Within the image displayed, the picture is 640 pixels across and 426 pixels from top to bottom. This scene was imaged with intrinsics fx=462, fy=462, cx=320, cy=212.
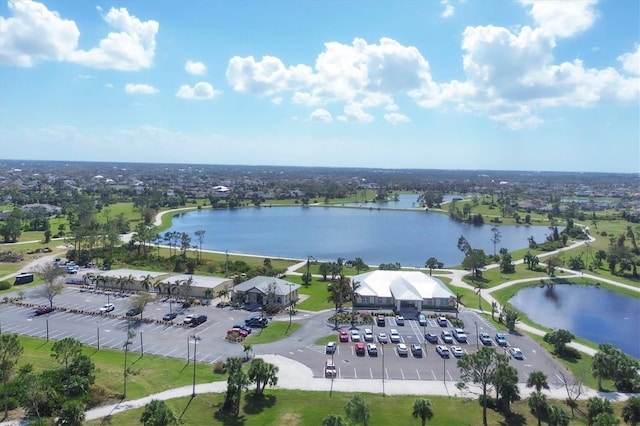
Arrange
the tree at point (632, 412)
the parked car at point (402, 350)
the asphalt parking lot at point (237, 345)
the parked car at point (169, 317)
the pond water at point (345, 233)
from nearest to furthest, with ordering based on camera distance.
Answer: the tree at point (632, 412) < the asphalt parking lot at point (237, 345) < the parked car at point (402, 350) < the parked car at point (169, 317) < the pond water at point (345, 233)

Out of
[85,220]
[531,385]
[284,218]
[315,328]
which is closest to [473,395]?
[531,385]

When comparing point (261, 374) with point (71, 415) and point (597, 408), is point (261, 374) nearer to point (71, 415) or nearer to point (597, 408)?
point (71, 415)

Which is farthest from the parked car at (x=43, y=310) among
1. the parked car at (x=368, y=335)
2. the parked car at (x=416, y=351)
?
the parked car at (x=416, y=351)

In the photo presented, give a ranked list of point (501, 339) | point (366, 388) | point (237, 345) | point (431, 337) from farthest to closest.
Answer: point (431, 337) → point (501, 339) → point (237, 345) → point (366, 388)

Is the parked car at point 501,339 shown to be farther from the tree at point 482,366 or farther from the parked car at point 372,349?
the tree at point 482,366

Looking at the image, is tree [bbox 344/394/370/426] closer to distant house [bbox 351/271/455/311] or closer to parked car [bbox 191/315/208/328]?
parked car [bbox 191/315/208/328]

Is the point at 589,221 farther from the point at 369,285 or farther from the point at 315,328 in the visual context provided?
the point at 315,328

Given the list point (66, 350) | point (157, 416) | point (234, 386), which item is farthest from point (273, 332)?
point (157, 416)
